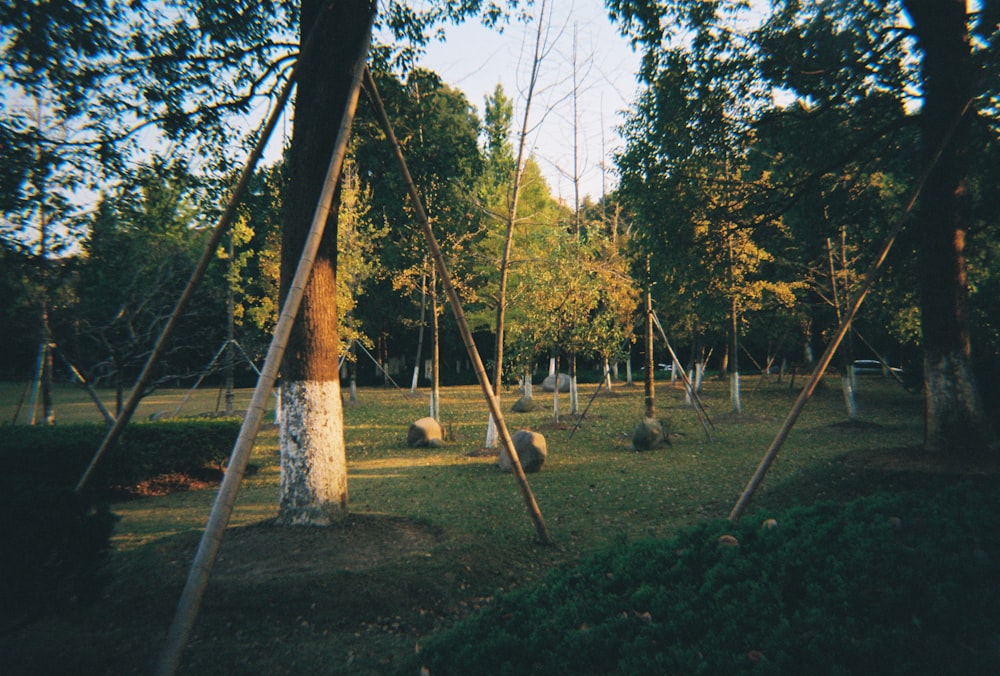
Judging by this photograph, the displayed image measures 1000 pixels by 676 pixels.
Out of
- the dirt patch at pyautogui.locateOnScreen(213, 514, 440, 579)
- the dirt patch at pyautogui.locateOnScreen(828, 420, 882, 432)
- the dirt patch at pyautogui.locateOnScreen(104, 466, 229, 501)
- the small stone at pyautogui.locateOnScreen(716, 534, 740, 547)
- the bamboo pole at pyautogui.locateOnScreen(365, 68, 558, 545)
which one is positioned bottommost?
the dirt patch at pyautogui.locateOnScreen(104, 466, 229, 501)

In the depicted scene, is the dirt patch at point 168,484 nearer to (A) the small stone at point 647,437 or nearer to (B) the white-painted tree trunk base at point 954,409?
(A) the small stone at point 647,437

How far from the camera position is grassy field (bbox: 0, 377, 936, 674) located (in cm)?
445

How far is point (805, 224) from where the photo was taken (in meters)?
11.2

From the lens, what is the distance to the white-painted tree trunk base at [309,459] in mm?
6641

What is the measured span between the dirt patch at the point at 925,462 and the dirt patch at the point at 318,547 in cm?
643

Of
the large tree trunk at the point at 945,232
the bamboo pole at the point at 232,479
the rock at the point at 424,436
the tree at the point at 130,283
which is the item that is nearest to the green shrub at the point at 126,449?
the tree at the point at 130,283

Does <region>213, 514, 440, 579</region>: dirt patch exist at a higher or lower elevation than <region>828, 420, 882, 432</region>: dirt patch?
lower

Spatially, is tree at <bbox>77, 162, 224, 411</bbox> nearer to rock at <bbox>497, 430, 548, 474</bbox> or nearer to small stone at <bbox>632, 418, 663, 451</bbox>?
rock at <bbox>497, 430, 548, 474</bbox>

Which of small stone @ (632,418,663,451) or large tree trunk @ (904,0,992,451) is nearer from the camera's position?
large tree trunk @ (904,0,992,451)

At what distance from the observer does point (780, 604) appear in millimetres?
3320

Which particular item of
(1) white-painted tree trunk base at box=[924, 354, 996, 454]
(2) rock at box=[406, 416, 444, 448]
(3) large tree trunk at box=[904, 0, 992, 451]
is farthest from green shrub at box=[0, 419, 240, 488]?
(3) large tree trunk at box=[904, 0, 992, 451]

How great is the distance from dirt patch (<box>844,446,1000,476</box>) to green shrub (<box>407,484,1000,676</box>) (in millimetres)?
3478

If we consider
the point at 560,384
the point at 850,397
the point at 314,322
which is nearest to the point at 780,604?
the point at 314,322

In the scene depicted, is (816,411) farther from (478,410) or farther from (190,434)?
(190,434)
